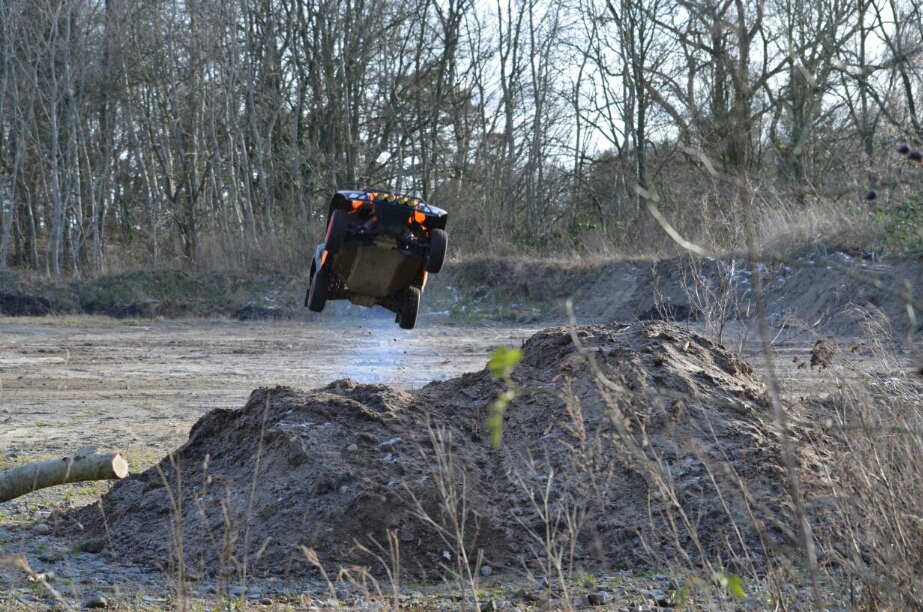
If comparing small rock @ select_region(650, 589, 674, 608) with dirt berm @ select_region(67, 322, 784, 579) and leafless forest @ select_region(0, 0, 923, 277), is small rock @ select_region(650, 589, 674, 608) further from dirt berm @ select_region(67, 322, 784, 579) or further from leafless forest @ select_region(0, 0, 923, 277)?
leafless forest @ select_region(0, 0, 923, 277)

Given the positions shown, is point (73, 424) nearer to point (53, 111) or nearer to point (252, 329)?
point (252, 329)

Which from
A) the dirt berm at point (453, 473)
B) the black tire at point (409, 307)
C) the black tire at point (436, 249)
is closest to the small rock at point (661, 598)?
the dirt berm at point (453, 473)

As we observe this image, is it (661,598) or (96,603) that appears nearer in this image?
(96,603)

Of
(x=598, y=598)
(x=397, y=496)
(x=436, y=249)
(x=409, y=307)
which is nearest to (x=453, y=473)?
(x=397, y=496)

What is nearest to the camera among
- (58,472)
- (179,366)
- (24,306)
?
(58,472)

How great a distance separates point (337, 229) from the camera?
29.8 feet

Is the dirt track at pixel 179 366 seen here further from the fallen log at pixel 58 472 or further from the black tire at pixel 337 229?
the black tire at pixel 337 229

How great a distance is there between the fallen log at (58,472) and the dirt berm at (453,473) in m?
0.22

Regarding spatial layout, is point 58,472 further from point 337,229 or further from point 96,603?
point 337,229

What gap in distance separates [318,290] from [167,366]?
16.6ft

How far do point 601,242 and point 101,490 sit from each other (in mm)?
21212

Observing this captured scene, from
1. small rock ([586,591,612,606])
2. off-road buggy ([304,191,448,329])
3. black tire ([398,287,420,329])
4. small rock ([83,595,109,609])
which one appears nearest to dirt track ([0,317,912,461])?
black tire ([398,287,420,329])

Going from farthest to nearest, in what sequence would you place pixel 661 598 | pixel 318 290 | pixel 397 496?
pixel 318 290 < pixel 397 496 < pixel 661 598

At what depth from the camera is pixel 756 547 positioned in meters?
4.80
